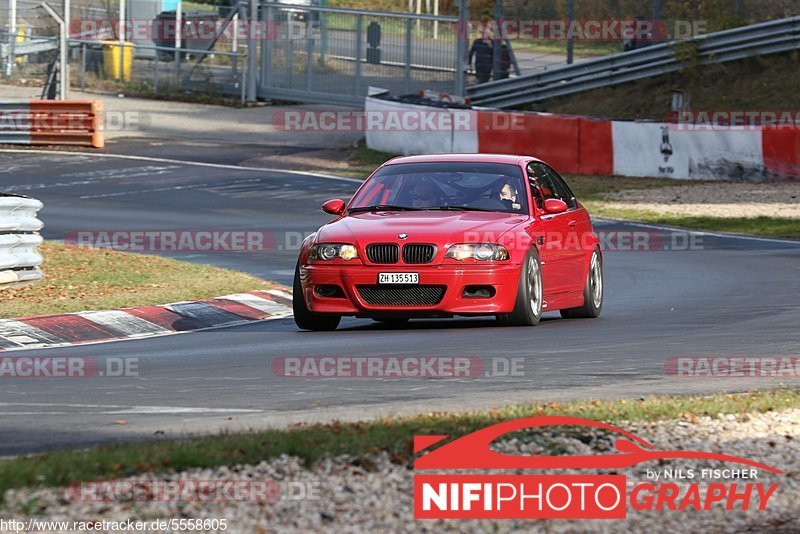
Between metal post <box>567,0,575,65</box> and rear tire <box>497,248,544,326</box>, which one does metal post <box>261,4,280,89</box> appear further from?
rear tire <box>497,248,544,326</box>

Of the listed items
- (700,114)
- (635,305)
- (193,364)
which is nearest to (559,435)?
(193,364)

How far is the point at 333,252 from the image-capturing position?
11.9 m

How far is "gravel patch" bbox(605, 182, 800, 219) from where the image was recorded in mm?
25391

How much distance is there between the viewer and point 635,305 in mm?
14625

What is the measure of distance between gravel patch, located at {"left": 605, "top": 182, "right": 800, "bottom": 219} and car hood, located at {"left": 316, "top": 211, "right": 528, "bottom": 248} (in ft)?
44.3

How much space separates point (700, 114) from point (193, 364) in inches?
1067

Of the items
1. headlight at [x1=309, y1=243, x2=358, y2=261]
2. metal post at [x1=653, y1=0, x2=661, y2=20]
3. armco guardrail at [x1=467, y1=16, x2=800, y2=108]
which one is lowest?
headlight at [x1=309, y1=243, x2=358, y2=261]

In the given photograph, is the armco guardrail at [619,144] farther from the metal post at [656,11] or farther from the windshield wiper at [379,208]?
the windshield wiper at [379,208]

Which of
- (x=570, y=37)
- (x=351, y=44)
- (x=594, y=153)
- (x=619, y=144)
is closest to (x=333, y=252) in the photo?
(x=619, y=144)

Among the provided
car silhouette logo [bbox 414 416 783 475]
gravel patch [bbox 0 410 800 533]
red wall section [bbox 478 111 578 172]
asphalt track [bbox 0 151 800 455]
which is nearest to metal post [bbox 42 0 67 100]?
red wall section [bbox 478 111 578 172]

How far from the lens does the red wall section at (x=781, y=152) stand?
28.0 meters

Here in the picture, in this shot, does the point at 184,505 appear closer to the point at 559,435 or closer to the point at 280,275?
the point at 559,435

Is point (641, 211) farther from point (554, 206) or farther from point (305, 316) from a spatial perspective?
point (305, 316)

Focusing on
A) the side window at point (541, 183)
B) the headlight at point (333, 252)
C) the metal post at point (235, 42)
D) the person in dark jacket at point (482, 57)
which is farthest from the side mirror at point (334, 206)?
the metal post at point (235, 42)
